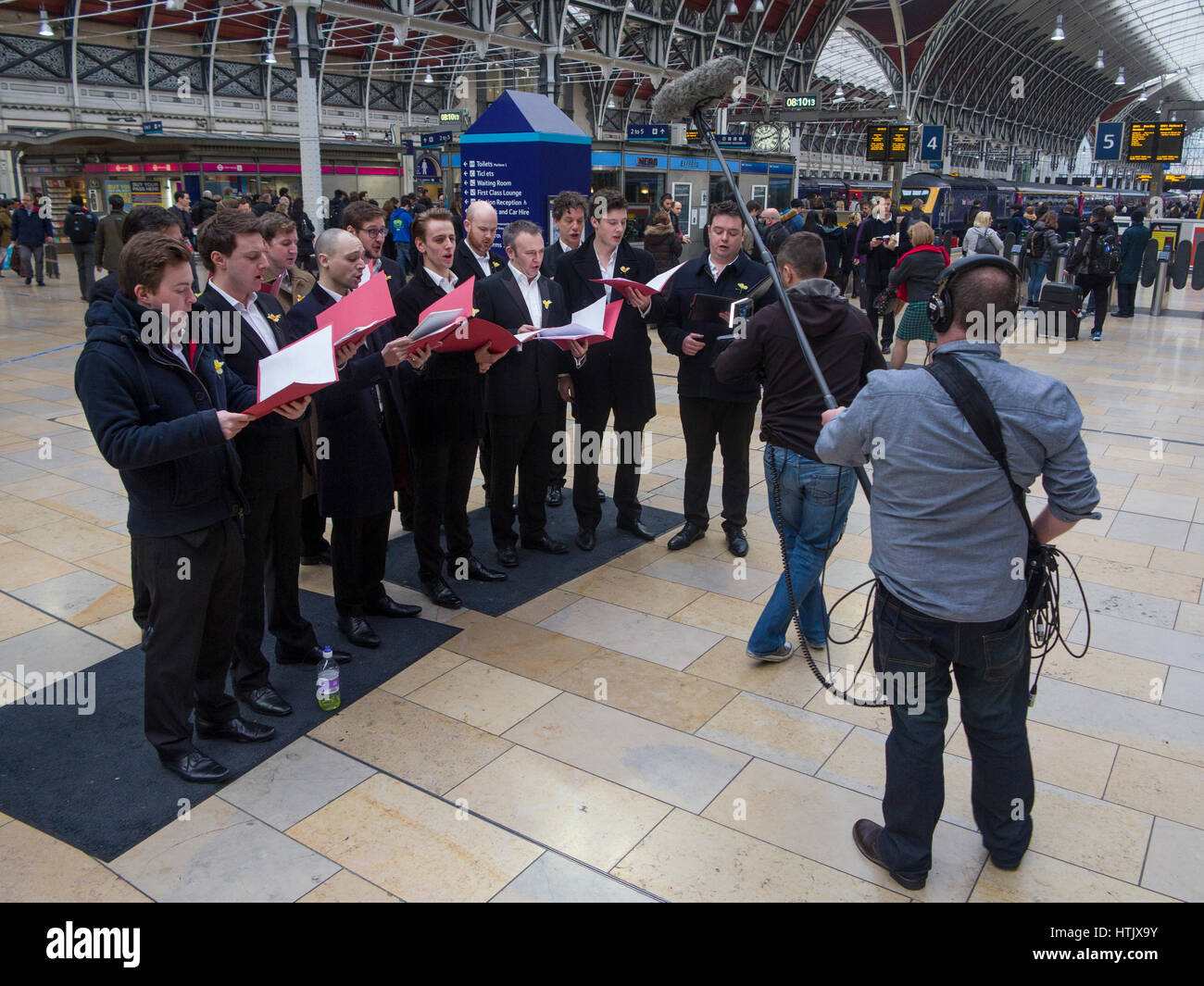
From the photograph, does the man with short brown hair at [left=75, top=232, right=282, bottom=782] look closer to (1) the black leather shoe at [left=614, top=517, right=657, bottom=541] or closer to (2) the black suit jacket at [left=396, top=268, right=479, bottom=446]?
(2) the black suit jacket at [left=396, top=268, right=479, bottom=446]

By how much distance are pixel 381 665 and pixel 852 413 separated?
2545mm

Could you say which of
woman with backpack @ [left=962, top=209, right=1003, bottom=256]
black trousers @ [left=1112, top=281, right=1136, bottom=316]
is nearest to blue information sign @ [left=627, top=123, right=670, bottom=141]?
woman with backpack @ [left=962, top=209, right=1003, bottom=256]

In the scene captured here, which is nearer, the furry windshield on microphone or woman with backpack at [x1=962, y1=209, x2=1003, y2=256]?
the furry windshield on microphone

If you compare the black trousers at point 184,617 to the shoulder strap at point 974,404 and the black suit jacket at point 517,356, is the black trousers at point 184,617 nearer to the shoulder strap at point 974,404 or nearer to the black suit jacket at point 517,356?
the black suit jacket at point 517,356

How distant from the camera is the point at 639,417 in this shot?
552cm

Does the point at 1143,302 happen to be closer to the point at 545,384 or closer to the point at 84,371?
the point at 545,384

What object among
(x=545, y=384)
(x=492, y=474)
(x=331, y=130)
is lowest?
(x=492, y=474)

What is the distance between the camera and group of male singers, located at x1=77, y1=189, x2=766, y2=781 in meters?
2.99

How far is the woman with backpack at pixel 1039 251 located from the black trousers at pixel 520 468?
12.9 m

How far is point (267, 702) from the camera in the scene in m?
3.68

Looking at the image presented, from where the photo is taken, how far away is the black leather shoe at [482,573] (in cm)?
503

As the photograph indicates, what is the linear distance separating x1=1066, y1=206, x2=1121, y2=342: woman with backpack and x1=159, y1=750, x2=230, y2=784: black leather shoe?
14124mm

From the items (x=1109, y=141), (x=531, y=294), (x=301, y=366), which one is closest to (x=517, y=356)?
(x=531, y=294)

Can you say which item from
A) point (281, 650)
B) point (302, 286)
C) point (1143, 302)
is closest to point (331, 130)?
point (1143, 302)
